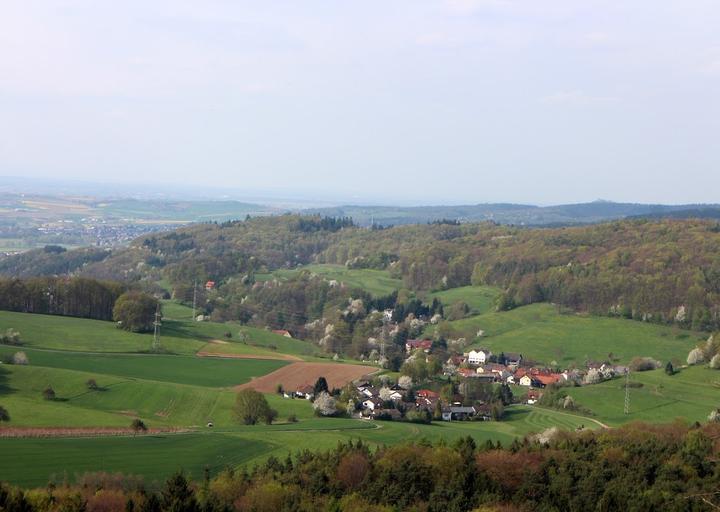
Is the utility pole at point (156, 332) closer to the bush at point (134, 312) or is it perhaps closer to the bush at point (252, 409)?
the bush at point (134, 312)

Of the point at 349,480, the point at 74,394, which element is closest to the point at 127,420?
the point at 74,394

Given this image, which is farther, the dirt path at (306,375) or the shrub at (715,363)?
the shrub at (715,363)

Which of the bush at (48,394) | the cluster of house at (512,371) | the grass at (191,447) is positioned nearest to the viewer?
the grass at (191,447)

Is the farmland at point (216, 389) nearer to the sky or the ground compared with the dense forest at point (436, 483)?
nearer to the ground

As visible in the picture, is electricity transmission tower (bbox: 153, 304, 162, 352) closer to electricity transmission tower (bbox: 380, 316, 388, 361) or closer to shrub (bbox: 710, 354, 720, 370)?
electricity transmission tower (bbox: 380, 316, 388, 361)

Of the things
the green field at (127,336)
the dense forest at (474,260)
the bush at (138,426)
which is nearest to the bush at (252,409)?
the bush at (138,426)

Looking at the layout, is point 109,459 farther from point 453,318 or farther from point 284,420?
point 453,318
